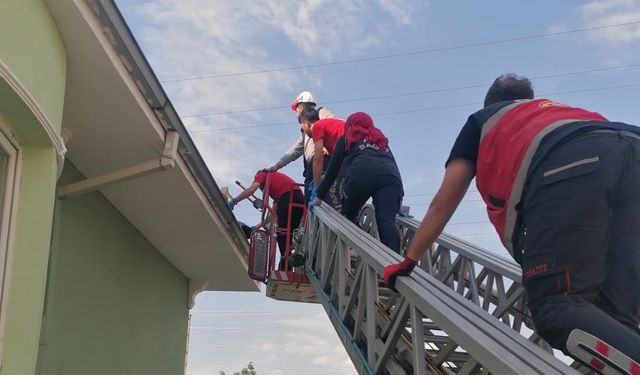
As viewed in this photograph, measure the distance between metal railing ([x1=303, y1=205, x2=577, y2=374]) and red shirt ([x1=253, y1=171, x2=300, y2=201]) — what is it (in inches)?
67.6

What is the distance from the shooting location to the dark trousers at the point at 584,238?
7.61 ft

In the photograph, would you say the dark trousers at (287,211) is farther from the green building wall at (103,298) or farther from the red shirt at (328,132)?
the red shirt at (328,132)

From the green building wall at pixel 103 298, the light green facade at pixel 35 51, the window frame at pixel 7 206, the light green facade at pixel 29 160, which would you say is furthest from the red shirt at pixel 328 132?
the window frame at pixel 7 206

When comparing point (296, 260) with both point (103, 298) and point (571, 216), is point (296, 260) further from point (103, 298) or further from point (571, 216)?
point (571, 216)

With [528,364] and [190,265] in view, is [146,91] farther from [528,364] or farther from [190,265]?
[190,265]

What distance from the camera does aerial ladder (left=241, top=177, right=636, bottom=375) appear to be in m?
2.43

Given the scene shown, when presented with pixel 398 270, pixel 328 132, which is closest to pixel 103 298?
pixel 328 132

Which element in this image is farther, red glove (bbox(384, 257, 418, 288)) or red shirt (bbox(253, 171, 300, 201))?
red shirt (bbox(253, 171, 300, 201))

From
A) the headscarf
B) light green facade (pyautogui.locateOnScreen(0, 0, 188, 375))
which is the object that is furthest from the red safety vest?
the headscarf

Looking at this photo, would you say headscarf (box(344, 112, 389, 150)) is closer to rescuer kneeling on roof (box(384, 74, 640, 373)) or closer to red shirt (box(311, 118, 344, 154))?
red shirt (box(311, 118, 344, 154))

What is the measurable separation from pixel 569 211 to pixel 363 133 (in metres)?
3.38

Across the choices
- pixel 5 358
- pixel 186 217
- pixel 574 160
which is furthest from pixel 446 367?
pixel 186 217

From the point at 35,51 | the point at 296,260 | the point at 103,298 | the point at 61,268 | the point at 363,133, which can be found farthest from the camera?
the point at 296,260

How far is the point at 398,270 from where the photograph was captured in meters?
3.26
